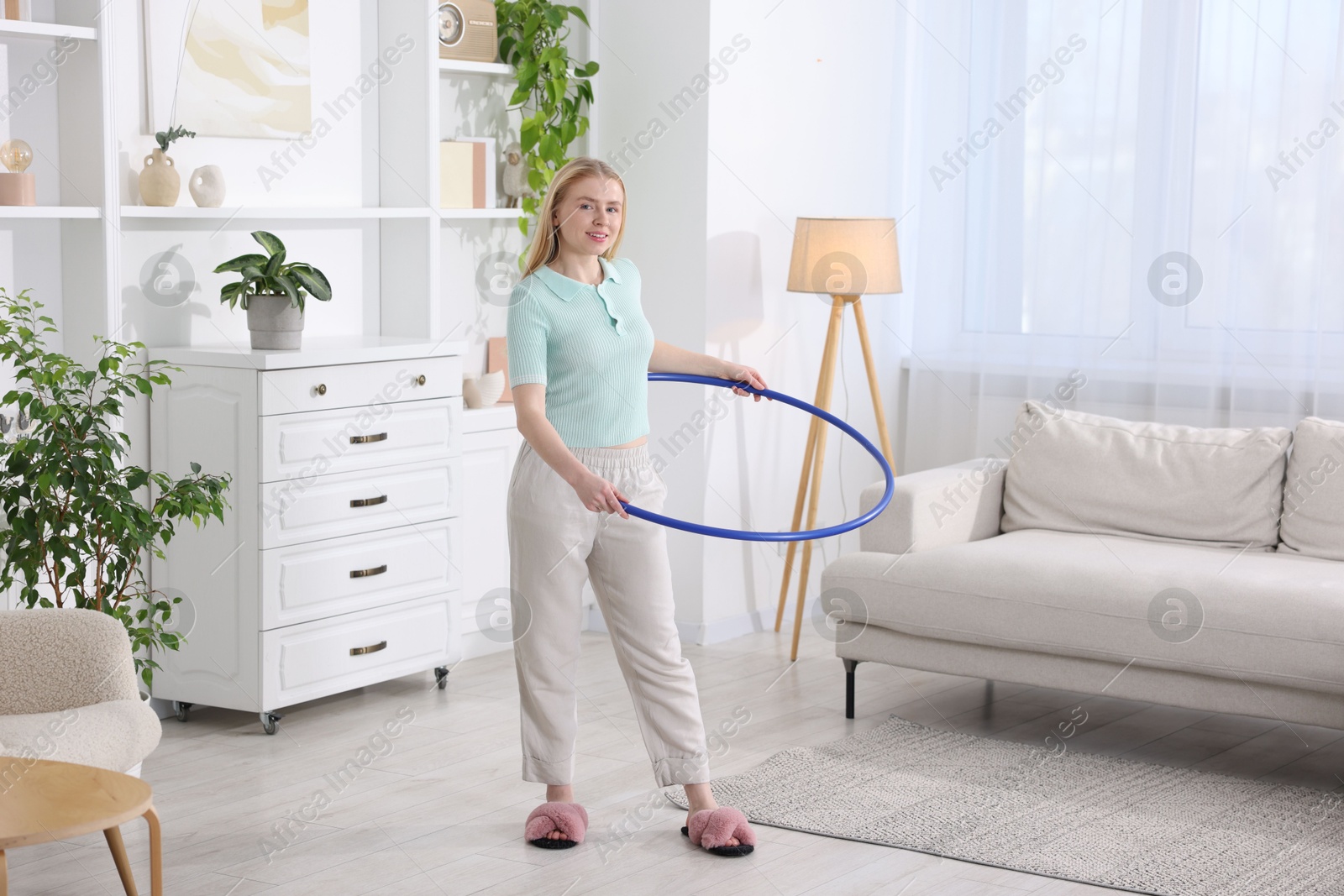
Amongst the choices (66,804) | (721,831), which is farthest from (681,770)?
(66,804)

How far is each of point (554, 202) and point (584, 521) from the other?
636mm

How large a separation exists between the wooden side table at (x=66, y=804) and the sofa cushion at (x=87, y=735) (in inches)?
3.3

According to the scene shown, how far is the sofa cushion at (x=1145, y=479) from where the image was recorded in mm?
4246

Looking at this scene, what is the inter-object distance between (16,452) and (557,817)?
1.39 meters

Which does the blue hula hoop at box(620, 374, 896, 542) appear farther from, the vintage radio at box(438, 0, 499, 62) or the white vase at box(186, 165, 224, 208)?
the vintage radio at box(438, 0, 499, 62)

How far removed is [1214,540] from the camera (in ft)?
14.0

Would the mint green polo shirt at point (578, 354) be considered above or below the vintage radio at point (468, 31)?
below

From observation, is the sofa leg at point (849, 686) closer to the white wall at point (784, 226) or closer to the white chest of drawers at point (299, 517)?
the white wall at point (784, 226)

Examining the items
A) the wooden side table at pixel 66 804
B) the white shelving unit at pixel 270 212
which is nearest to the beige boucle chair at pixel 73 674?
the wooden side table at pixel 66 804

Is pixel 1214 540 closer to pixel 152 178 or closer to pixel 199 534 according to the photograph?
pixel 199 534

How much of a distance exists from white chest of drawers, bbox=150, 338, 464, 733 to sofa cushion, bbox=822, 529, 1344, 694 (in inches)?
47.5

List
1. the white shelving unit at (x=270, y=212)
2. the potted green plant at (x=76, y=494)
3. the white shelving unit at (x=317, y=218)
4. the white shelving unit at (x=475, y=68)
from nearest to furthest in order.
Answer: the potted green plant at (x=76, y=494) → the white shelving unit at (x=317, y=218) → the white shelving unit at (x=270, y=212) → the white shelving unit at (x=475, y=68)

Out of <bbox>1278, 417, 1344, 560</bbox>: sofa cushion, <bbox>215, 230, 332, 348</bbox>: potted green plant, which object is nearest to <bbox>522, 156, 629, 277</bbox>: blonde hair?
<bbox>215, 230, 332, 348</bbox>: potted green plant

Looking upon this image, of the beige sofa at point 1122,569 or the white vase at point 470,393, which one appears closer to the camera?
the beige sofa at point 1122,569
